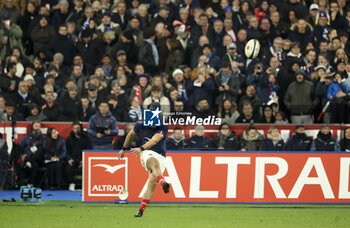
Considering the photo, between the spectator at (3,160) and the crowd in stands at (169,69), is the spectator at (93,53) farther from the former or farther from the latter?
the spectator at (3,160)

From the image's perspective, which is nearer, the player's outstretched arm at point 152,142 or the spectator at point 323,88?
the player's outstretched arm at point 152,142

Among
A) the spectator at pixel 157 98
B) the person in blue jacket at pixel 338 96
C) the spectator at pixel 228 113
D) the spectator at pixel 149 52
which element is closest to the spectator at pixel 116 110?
the spectator at pixel 157 98

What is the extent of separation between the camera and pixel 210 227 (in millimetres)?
12289

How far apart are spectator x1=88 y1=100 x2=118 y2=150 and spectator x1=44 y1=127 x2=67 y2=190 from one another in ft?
2.86

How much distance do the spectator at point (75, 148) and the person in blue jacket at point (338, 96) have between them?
251 inches

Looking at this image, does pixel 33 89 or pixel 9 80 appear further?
pixel 9 80

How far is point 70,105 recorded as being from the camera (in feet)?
62.4

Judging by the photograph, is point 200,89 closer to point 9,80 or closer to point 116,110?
point 116,110

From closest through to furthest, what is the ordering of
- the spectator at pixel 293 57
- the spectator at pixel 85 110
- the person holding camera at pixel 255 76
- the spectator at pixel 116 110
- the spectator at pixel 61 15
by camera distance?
1. the spectator at pixel 116 110
2. the spectator at pixel 85 110
3. the person holding camera at pixel 255 76
4. the spectator at pixel 293 57
5. the spectator at pixel 61 15

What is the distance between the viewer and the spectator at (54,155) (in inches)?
721

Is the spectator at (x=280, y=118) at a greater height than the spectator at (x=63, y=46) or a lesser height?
lesser

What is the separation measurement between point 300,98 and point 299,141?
59.5 inches

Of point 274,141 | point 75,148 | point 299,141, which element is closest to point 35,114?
point 75,148

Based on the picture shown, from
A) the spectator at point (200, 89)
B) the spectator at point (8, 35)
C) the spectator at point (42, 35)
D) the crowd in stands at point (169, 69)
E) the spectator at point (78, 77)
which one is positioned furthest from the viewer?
the spectator at point (42, 35)
